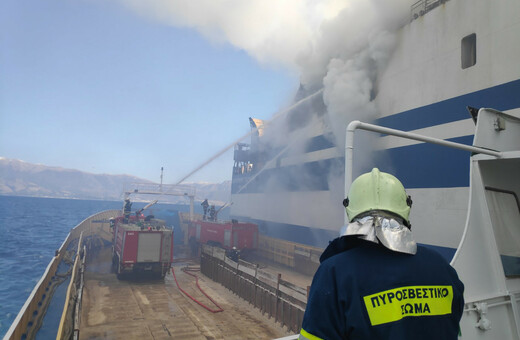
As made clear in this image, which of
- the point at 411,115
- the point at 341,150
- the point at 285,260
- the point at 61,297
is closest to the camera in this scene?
the point at 411,115

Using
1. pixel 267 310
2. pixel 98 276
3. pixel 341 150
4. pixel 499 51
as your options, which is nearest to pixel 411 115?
pixel 499 51

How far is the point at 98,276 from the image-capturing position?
15141 millimetres

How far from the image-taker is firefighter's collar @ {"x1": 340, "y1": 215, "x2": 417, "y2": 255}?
1.40 m

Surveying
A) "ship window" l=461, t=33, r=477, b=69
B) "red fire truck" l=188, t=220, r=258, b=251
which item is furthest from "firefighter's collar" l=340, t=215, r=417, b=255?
"red fire truck" l=188, t=220, r=258, b=251

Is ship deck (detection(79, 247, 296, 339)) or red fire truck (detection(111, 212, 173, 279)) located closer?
ship deck (detection(79, 247, 296, 339))

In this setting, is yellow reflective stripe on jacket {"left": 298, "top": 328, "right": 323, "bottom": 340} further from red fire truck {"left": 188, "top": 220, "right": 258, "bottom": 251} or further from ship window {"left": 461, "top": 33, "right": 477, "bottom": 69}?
red fire truck {"left": 188, "top": 220, "right": 258, "bottom": 251}

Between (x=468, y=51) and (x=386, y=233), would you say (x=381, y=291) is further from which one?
(x=468, y=51)

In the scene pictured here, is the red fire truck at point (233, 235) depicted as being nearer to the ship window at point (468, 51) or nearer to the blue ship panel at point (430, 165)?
the blue ship panel at point (430, 165)

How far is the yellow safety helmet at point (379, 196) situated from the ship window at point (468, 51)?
462 inches

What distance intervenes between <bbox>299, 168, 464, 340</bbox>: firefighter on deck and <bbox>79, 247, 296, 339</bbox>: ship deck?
8.71m

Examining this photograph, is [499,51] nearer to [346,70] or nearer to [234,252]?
[346,70]

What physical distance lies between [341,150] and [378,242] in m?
16.3

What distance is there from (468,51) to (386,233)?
40.6ft

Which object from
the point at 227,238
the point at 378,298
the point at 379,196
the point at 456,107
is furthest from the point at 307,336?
the point at 227,238
